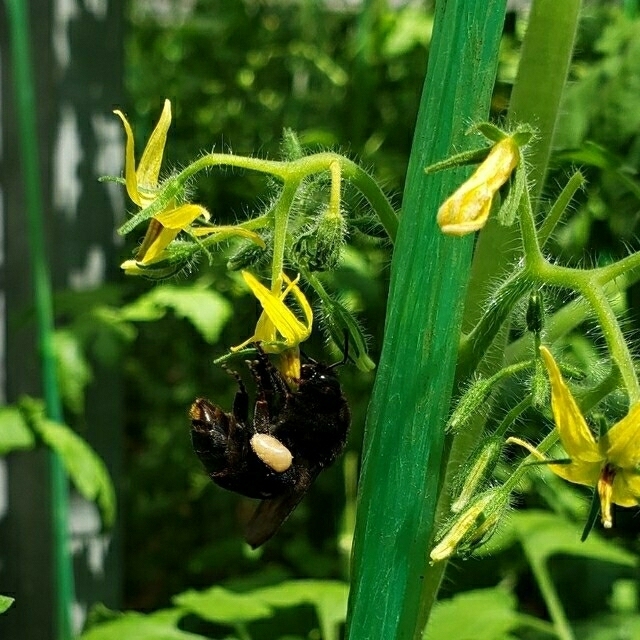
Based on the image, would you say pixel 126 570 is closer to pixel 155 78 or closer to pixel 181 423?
pixel 181 423

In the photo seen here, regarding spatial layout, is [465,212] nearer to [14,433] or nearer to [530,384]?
[530,384]

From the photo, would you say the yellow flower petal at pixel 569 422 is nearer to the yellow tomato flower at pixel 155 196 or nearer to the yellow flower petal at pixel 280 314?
the yellow flower petal at pixel 280 314

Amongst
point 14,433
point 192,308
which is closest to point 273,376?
point 192,308

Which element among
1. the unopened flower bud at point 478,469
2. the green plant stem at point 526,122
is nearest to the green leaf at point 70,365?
the green plant stem at point 526,122

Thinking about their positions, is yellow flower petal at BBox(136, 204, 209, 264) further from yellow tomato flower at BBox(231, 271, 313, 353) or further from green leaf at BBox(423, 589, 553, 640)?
green leaf at BBox(423, 589, 553, 640)

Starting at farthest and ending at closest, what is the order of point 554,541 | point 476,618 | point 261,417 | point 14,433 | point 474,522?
point 14,433, point 554,541, point 476,618, point 261,417, point 474,522

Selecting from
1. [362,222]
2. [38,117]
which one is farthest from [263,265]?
[38,117]

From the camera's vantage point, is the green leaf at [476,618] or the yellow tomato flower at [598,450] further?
the green leaf at [476,618]
